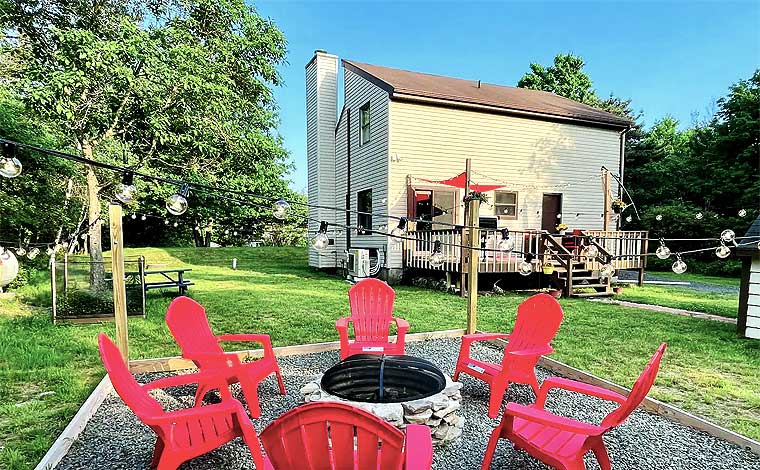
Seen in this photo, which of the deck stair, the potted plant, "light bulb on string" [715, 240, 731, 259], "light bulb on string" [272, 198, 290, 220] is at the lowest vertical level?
the deck stair

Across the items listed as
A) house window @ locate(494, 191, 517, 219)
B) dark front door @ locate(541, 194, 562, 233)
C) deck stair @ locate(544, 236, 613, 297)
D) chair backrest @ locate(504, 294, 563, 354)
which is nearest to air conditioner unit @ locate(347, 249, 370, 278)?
house window @ locate(494, 191, 517, 219)

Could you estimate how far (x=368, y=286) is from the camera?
4.72m

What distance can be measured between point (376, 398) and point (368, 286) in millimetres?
2055

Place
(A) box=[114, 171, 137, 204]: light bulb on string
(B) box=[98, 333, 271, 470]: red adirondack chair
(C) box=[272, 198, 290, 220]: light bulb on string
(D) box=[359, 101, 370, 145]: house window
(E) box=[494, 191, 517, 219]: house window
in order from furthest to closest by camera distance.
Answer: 1. (D) box=[359, 101, 370, 145]: house window
2. (E) box=[494, 191, 517, 219]: house window
3. (C) box=[272, 198, 290, 220]: light bulb on string
4. (A) box=[114, 171, 137, 204]: light bulb on string
5. (B) box=[98, 333, 271, 470]: red adirondack chair

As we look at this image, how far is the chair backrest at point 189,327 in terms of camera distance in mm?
3379

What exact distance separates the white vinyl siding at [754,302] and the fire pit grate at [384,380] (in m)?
5.21

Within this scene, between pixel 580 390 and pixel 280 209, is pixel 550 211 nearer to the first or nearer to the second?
pixel 580 390

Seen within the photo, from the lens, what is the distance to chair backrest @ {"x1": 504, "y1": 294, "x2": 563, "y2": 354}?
144 inches

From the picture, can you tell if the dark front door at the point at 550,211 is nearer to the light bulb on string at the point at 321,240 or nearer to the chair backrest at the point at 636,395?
the light bulb on string at the point at 321,240

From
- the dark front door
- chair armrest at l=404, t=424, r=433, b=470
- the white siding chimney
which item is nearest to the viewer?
chair armrest at l=404, t=424, r=433, b=470

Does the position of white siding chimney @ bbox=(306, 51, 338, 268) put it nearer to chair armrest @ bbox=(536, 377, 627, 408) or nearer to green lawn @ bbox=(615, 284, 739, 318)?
green lawn @ bbox=(615, 284, 739, 318)

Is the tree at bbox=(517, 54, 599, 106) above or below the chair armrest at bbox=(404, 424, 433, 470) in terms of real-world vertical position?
above

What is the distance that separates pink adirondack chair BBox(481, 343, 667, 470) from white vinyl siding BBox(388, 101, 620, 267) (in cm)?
854

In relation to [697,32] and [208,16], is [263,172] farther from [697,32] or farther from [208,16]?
[697,32]
